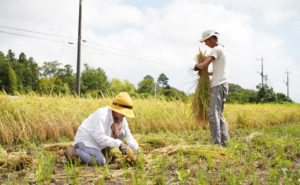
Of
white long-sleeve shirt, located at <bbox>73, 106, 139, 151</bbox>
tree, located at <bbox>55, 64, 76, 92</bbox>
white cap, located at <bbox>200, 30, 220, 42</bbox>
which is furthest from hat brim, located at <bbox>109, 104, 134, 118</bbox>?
tree, located at <bbox>55, 64, 76, 92</bbox>

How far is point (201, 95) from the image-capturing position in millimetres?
3922

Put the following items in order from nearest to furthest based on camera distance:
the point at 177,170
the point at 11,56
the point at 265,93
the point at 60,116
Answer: the point at 177,170, the point at 60,116, the point at 265,93, the point at 11,56

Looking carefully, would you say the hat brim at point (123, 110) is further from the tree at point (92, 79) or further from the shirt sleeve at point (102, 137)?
the tree at point (92, 79)

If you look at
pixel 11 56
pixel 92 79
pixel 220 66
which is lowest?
pixel 220 66

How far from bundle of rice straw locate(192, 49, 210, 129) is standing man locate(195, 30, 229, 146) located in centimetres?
22

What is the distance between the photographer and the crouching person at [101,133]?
2612mm

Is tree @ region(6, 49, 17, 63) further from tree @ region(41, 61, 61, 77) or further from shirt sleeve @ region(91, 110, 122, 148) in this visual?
shirt sleeve @ region(91, 110, 122, 148)

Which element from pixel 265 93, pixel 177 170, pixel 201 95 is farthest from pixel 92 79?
pixel 177 170

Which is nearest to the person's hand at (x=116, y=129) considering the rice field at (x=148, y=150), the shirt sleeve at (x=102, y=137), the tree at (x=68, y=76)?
the shirt sleeve at (x=102, y=137)

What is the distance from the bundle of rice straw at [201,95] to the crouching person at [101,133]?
1.60 meters

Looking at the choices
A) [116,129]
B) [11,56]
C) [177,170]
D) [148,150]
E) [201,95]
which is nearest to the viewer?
[177,170]

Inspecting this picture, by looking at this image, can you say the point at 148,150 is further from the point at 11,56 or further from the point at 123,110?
the point at 11,56

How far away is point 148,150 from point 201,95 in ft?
4.25

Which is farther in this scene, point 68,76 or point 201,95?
point 68,76
